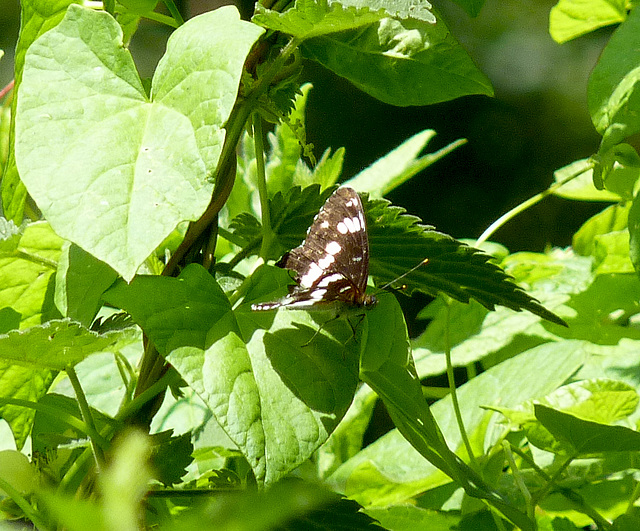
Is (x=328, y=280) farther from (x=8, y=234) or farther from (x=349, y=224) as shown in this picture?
(x=8, y=234)

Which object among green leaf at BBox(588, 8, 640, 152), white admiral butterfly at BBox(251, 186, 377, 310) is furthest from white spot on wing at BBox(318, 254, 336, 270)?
green leaf at BBox(588, 8, 640, 152)

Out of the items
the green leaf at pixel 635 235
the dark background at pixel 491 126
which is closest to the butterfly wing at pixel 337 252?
the green leaf at pixel 635 235

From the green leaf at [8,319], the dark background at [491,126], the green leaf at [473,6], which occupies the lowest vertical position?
the dark background at [491,126]

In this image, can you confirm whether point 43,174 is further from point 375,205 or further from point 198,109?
point 375,205

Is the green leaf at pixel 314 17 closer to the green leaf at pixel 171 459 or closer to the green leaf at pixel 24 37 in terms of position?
the green leaf at pixel 24 37

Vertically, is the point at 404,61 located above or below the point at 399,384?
above

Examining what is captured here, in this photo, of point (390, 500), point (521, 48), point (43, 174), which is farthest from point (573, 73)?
point (43, 174)

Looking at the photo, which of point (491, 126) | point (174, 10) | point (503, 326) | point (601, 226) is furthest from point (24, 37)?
point (491, 126)
